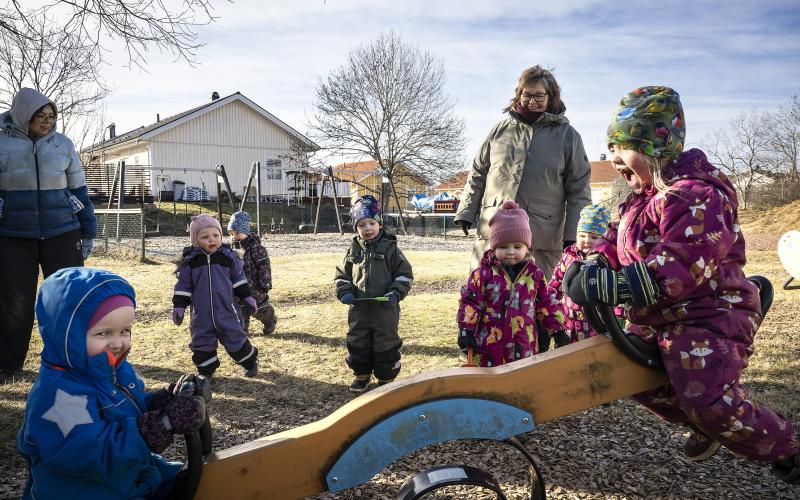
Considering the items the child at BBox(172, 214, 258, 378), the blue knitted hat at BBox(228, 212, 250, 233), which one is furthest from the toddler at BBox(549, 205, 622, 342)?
the blue knitted hat at BBox(228, 212, 250, 233)

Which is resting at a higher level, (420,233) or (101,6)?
(101,6)

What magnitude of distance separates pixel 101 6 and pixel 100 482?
4.32 meters

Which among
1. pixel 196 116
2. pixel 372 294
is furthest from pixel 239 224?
pixel 196 116

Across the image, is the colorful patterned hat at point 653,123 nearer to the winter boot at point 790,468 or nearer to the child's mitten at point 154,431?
the winter boot at point 790,468

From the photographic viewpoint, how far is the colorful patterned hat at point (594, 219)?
412 centimetres

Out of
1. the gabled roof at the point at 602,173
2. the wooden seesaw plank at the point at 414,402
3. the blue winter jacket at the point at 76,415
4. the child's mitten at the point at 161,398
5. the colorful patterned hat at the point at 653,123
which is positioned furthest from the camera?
the gabled roof at the point at 602,173

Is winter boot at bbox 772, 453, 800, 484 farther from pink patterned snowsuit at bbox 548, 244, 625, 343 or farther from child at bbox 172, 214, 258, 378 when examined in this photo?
child at bbox 172, 214, 258, 378

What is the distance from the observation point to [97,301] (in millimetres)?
1844

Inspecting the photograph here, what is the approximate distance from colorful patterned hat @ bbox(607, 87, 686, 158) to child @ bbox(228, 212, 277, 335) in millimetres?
4665

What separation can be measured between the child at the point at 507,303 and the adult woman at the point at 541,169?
0.57m

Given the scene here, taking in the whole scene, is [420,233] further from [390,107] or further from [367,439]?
[367,439]

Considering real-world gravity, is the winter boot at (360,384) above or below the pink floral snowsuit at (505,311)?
below

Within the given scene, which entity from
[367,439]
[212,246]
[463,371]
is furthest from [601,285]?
[212,246]

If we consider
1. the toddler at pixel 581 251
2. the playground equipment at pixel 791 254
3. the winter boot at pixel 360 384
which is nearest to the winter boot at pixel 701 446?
the toddler at pixel 581 251
